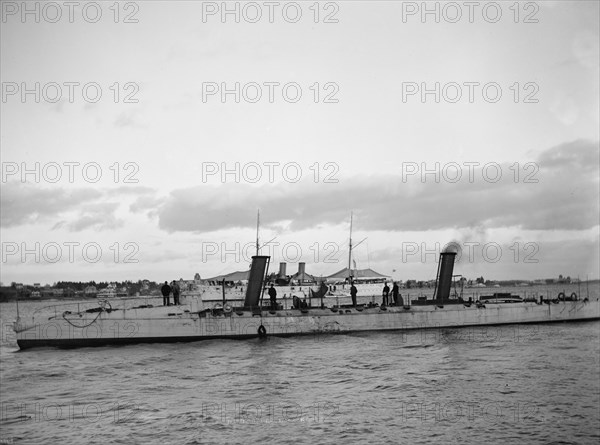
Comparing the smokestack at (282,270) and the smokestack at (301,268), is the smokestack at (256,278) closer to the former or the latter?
the smokestack at (282,270)

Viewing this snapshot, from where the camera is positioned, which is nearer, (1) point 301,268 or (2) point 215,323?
(2) point 215,323

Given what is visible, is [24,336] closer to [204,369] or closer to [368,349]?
[204,369]

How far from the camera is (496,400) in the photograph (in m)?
21.8

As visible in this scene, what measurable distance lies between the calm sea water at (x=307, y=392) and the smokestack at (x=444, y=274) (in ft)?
33.0

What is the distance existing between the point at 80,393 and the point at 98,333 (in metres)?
13.5

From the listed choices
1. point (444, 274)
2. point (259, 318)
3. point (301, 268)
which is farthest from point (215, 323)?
point (301, 268)

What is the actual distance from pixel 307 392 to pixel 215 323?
16.4 m

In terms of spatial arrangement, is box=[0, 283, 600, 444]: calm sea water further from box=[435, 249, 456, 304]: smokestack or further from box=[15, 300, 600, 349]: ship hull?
box=[435, 249, 456, 304]: smokestack

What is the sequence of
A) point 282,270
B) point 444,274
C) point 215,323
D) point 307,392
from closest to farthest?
point 307,392, point 215,323, point 444,274, point 282,270

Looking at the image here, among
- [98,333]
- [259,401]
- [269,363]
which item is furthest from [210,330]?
[259,401]

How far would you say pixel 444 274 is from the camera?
47.4 metres

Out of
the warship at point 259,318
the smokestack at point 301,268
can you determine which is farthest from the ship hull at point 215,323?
the smokestack at point 301,268

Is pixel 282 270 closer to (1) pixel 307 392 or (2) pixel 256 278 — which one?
(2) pixel 256 278

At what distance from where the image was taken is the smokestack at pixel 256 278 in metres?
41.2
